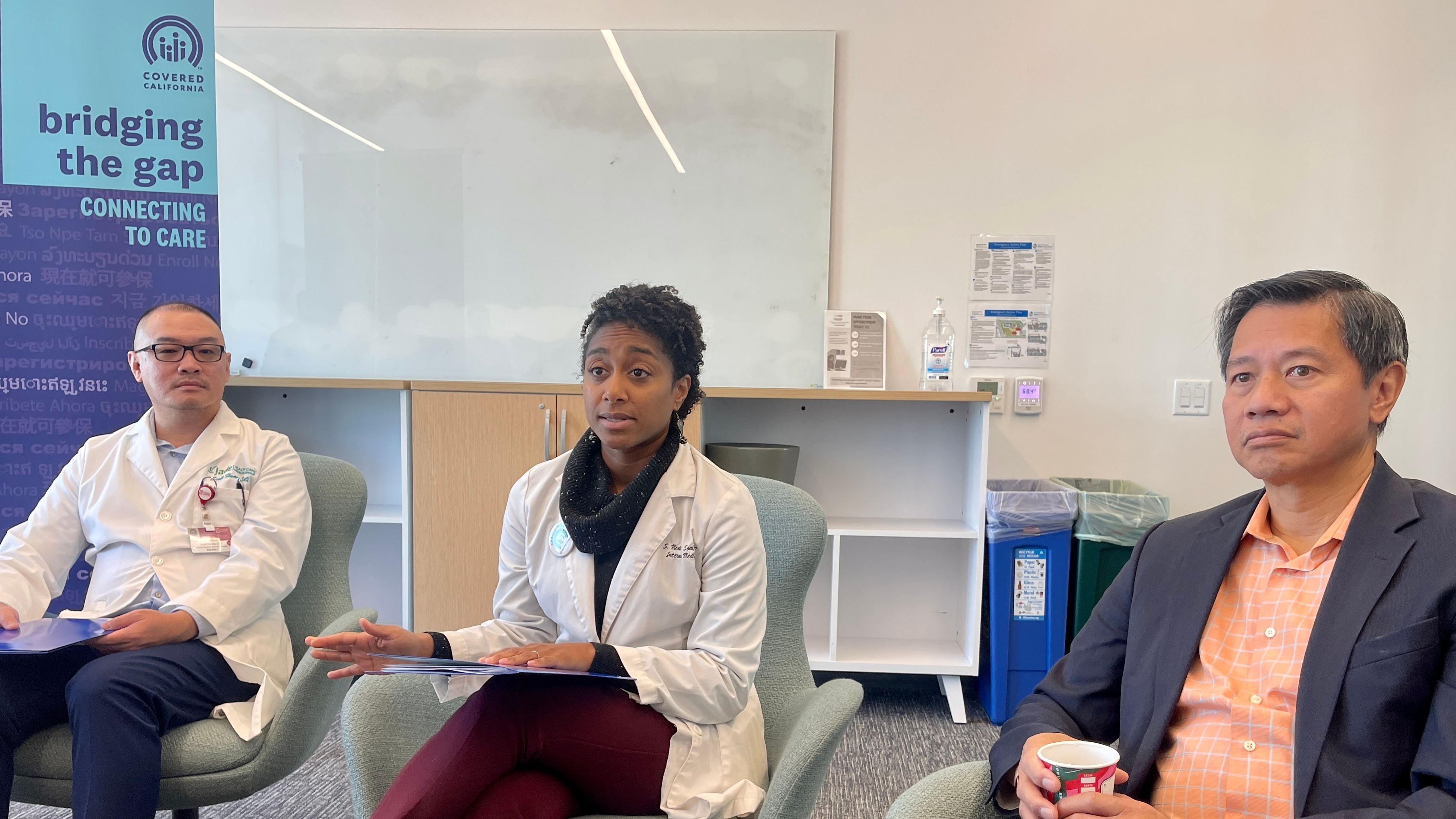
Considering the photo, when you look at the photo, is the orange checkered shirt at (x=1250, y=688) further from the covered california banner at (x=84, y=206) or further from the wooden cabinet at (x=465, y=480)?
the covered california banner at (x=84, y=206)

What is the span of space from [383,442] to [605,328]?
2.35 m

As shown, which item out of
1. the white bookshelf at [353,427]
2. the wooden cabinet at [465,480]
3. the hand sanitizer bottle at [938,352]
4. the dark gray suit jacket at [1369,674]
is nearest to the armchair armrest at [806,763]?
the dark gray suit jacket at [1369,674]

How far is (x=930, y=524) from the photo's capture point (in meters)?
3.29

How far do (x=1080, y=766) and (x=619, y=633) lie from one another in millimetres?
764

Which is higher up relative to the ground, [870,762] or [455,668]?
[455,668]

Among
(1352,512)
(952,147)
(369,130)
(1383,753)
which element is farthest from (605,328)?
(369,130)

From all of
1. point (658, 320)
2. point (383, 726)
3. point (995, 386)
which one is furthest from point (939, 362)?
point (383, 726)

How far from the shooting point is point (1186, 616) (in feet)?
3.92

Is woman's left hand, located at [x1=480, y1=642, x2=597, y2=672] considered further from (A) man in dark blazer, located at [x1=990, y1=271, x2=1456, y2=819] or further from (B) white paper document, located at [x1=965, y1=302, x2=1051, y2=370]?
(B) white paper document, located at [x1=965, y1=302, x2=1051, y2=370]

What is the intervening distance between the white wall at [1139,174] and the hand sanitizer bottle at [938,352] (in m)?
0.06

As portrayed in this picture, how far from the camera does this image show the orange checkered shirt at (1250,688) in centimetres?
109

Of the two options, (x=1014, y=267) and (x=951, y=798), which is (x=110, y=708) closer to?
(x=951, y=798)

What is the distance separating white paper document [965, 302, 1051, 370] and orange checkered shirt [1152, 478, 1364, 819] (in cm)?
214

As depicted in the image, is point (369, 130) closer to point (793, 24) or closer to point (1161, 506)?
point (793, 24)
